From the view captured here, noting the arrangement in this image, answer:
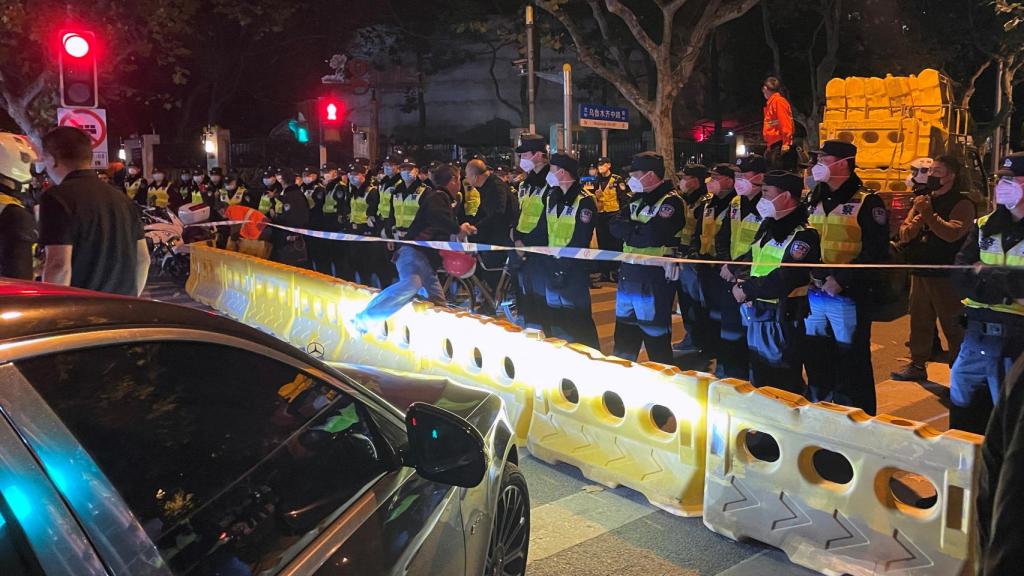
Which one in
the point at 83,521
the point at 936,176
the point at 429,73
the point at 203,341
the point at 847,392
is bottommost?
the point at 847,392

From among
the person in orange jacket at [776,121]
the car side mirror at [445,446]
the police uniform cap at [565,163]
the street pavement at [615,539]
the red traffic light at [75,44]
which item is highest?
the red traffic light at [75,44]

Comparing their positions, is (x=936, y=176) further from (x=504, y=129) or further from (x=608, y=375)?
(x=504, y=129)

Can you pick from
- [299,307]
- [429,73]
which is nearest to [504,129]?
[429,73]

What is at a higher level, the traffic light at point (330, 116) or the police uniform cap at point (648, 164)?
the traffic light at point (330, 116)

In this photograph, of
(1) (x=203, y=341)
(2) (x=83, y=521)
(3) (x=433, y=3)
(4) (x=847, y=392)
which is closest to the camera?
(2) (x=83, y=521)

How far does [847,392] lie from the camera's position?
5.62 meters

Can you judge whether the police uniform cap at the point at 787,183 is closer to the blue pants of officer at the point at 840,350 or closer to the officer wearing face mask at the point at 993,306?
the blue pants of officer at the point at 840,350

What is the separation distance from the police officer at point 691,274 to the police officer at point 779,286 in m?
1.64

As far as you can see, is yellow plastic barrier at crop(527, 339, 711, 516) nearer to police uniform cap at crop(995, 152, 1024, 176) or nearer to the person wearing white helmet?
police uniform cap at crop(995, 152, 1024, 176)

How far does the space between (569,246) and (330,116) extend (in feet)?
32.8

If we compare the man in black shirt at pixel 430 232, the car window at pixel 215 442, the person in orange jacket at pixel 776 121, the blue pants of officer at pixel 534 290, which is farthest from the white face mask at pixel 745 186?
the car window at pixel 215 442

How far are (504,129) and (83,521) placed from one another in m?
37.6

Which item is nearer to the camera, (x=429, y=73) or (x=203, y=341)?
(x=203, y=341)

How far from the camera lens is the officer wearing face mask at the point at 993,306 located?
453cm
